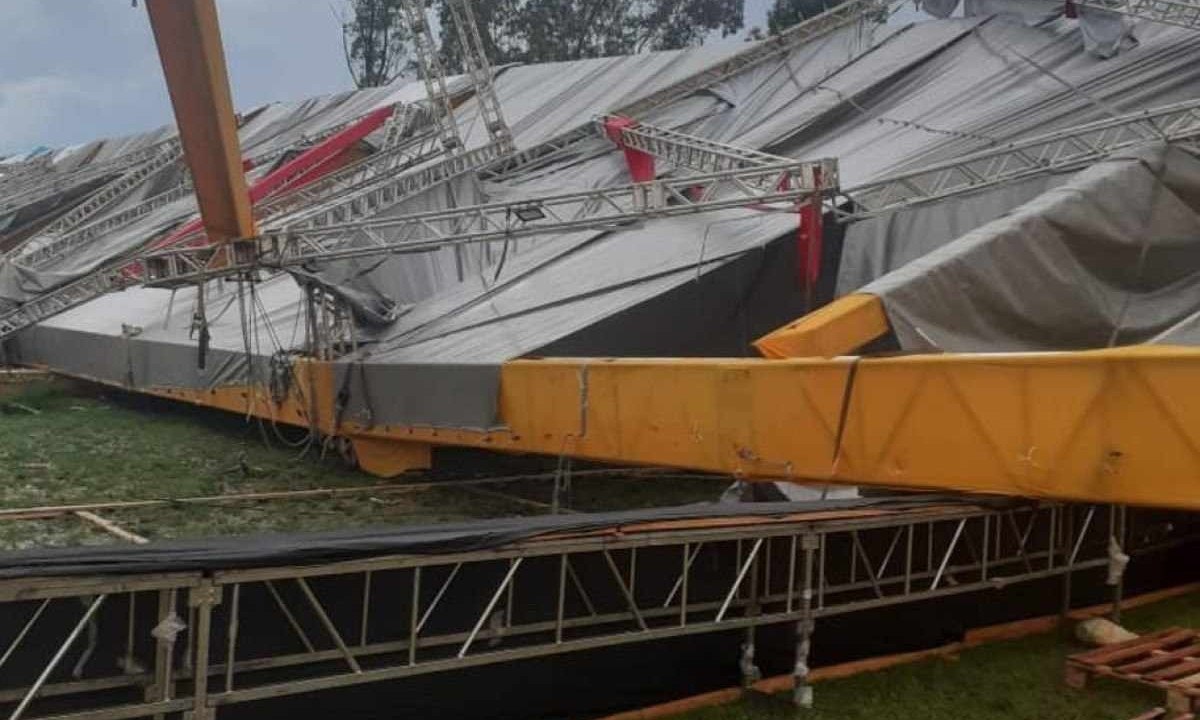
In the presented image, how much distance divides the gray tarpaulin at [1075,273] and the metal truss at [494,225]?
2.30 metres

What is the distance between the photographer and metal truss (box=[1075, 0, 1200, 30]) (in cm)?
1334

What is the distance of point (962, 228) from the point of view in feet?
36.7

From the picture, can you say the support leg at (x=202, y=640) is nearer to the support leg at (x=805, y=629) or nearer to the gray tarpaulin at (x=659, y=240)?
the support leg at (x=805, y=629)

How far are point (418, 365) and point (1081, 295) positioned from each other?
5.34m

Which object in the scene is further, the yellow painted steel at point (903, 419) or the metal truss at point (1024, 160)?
the metal truss at point (1024, 160)

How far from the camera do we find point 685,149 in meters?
14.6

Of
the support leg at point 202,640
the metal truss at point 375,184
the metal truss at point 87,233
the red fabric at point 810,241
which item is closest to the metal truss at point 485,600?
the support leg at point 202,640

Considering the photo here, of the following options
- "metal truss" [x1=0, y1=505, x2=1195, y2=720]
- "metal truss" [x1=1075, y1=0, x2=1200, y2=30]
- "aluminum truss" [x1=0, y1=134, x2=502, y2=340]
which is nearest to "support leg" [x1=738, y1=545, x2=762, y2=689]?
"metal truss" [x1=0, y1=505, x2=1195, y2=720]

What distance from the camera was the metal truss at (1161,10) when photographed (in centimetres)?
1334

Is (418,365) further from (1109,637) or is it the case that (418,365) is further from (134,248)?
(134,248)

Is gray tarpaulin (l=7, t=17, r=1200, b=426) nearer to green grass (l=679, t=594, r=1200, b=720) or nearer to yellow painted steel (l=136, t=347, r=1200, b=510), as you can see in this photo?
yellow painted steel (l=136, t=347, r=1200, b=510)

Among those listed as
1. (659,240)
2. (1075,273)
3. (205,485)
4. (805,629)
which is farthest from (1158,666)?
(205,485)

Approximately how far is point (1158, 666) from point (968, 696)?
40.6 inches

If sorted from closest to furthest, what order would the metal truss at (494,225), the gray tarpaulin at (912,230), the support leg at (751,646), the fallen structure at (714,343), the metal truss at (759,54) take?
the fallen structure at (714,343) → the support leg at (751,646) → the metal truss at (494,225) → the gray tarpaulin at (912,230) → the metal truss at (759,54)
